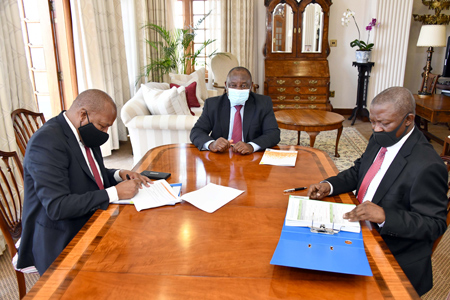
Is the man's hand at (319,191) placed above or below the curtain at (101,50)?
below

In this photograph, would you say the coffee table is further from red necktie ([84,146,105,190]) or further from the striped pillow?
red necktie ([84,146,105,190])

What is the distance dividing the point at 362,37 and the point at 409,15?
81cm

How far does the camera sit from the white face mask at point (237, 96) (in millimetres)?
2420

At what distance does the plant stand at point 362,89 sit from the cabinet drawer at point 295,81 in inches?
24.7

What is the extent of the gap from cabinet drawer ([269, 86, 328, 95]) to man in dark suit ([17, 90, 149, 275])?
4.83m

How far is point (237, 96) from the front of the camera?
2434mm

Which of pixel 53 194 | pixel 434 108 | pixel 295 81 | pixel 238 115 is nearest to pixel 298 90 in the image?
pixel 295 81

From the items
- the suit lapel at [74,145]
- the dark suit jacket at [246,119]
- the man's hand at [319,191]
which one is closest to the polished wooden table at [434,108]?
the dark suit jacket at [246,119]

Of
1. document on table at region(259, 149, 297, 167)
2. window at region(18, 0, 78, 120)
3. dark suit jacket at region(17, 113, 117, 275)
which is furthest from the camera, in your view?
window at region(18, 0, 78, 120)

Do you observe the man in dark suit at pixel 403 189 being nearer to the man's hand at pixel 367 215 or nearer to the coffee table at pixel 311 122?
the man's hand at pixel 367 215

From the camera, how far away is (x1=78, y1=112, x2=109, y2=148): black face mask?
152 cm

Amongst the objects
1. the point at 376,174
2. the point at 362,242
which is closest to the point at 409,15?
the point at 376,174

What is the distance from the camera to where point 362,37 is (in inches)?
249

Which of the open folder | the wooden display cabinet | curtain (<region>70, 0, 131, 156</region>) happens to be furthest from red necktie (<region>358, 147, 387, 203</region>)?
the wooden display cabinet
